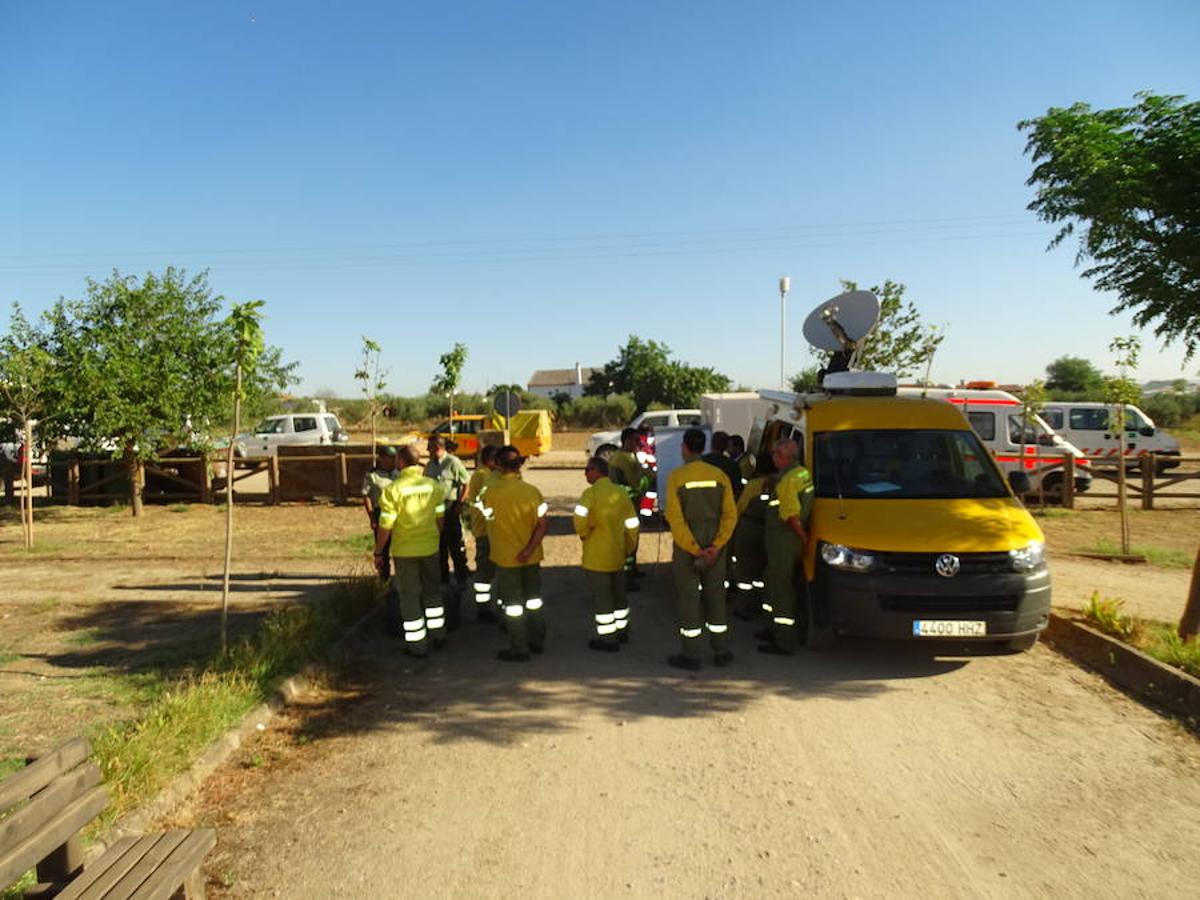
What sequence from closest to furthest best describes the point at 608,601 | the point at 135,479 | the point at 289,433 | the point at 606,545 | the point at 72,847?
the point at 72,847, the point at 606,545, the point at 608,601, the point at 135,479, the point at 289,433

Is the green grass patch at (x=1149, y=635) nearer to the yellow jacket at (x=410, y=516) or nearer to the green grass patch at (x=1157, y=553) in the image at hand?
the green grass patch at (x=1157, y=553)

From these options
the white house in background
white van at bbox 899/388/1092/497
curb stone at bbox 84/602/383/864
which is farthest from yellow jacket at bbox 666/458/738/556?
the white house in background

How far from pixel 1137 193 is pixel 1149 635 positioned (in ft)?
12.0

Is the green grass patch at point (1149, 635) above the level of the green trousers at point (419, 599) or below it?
below

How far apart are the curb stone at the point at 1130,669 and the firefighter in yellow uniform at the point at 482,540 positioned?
528 centimetres

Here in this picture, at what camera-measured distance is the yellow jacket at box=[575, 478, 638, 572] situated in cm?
666

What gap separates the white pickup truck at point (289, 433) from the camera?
27.0 metres

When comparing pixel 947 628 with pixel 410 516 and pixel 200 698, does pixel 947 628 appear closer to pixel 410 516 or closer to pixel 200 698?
pixel 410 516

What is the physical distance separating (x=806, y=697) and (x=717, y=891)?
2566 mm

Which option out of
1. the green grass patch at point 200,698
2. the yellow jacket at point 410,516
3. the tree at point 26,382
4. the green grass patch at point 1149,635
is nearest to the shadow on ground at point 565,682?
the green grass patch at point 200,698

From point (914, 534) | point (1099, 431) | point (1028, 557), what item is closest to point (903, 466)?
point (914, 534)

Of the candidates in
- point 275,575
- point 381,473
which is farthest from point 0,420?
point 381,473

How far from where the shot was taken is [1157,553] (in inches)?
457

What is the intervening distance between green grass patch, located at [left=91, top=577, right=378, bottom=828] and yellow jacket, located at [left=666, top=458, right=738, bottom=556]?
3.23 metres
